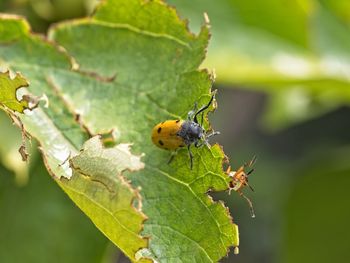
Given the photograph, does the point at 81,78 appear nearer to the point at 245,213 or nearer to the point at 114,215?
the point at 114,215

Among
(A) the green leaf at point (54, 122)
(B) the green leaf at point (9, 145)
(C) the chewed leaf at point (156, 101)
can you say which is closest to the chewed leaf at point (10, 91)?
(A) the green leaf at point (54, 122)

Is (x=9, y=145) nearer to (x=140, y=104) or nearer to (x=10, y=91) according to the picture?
(x=140, y=104)

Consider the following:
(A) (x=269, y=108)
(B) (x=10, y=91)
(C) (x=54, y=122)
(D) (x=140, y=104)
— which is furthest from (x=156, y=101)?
(A) (x=269, y=108)

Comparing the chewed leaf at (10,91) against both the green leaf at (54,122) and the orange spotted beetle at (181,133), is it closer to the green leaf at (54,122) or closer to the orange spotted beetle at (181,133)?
the green leaf at (54,122)

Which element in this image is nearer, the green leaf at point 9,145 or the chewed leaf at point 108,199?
the chewed leaf at point 108,199

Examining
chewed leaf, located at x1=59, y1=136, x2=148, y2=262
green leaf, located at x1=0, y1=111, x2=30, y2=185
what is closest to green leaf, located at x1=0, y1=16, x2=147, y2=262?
chewed leaf, located at x1=59, y1=136, x2=148, y2=262

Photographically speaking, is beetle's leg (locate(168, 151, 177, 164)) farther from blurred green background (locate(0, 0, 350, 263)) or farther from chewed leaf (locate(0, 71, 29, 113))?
blurred green background (locate(0, 0, 350, 263))

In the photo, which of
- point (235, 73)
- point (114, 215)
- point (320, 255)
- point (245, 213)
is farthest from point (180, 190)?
point (245, 213)
